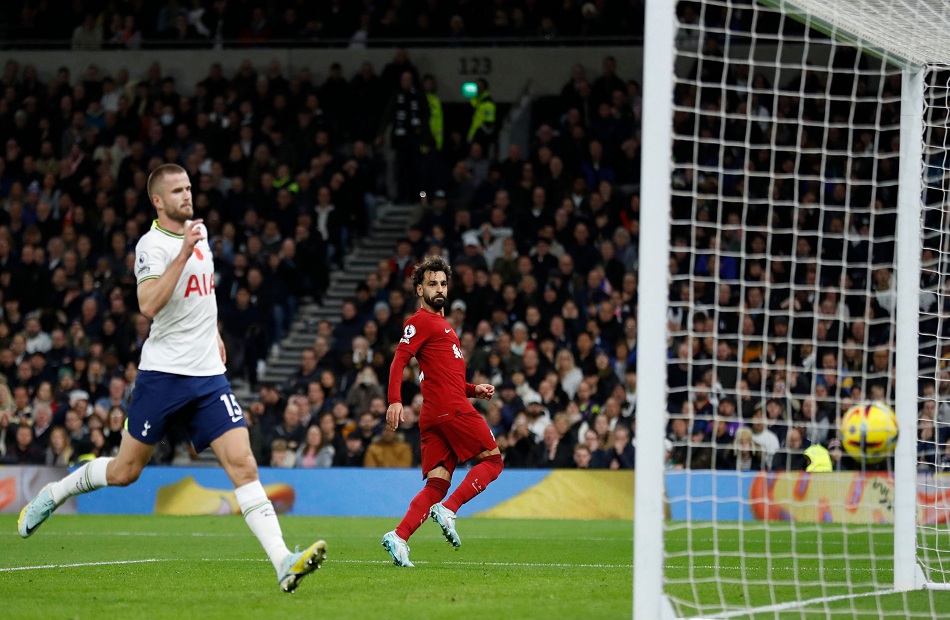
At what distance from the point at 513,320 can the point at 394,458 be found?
317 cm

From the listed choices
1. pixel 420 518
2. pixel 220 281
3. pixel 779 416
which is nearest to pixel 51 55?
pixel 220 281

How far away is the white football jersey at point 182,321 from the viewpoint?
6895mm

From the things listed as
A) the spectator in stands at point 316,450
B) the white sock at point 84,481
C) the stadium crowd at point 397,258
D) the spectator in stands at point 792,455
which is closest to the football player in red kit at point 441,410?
the white sock at point 84,481

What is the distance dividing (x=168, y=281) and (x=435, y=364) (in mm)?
3202

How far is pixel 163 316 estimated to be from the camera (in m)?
6.93

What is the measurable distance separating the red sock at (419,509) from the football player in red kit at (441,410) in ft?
0.03

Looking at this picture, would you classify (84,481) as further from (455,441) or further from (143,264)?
(455,441)

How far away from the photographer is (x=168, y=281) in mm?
6598

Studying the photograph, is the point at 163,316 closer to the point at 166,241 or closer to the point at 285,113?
the point at 166,241

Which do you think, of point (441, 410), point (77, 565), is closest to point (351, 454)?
point (441, 410)

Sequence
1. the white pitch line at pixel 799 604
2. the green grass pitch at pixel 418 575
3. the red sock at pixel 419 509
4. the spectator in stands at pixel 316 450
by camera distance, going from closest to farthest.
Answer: the white pitch line at pixel 799 604 → the green grass pitch at pixel 418 575 → the red sock at pixel 419 509 → the spectator in stands at pixel 316 450

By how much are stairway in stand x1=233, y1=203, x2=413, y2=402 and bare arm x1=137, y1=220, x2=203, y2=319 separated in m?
13.1

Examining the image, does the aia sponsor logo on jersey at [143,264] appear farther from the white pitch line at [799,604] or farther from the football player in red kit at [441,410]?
the white pitch line at [799,604]

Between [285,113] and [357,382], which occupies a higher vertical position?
[285,113]
